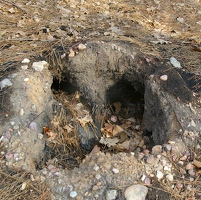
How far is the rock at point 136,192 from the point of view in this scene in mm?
2193

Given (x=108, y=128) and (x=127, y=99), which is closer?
(x=108, y=128)

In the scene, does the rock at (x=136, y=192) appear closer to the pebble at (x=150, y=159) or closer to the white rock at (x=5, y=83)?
the pebble at (x=150, y=159)

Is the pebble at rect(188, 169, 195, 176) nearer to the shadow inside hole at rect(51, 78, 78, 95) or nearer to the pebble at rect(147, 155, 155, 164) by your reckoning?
the pebble at rect(147, 155, 155, 164)

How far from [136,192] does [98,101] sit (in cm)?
145

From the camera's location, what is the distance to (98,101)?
3.44 metres

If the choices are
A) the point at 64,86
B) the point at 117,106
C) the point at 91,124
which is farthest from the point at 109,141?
the point at 64,86

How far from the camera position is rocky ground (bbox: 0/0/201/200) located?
7.59 feet

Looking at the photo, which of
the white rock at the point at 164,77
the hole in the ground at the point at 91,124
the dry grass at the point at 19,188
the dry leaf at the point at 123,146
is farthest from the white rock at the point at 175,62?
the dry grass at the point at 19,188

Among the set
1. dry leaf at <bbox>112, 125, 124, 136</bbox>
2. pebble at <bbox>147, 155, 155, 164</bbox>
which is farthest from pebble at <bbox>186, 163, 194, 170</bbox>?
dry leaf at <bbox>112, 125, 124, 136</bbox>

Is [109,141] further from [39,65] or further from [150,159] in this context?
[39,65]

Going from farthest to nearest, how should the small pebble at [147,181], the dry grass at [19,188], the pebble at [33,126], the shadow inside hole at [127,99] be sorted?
1. the shadow inside hole at [127,99]
2. the pebble at [33,126]
3. the small pebble at [147,181]
4. the dry grass at [19,188]

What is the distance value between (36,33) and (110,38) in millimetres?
947

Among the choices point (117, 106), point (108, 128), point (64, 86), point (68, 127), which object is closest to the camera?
point (68, 127)

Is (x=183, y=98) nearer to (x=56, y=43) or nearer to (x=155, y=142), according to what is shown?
(x=155, y=142)
